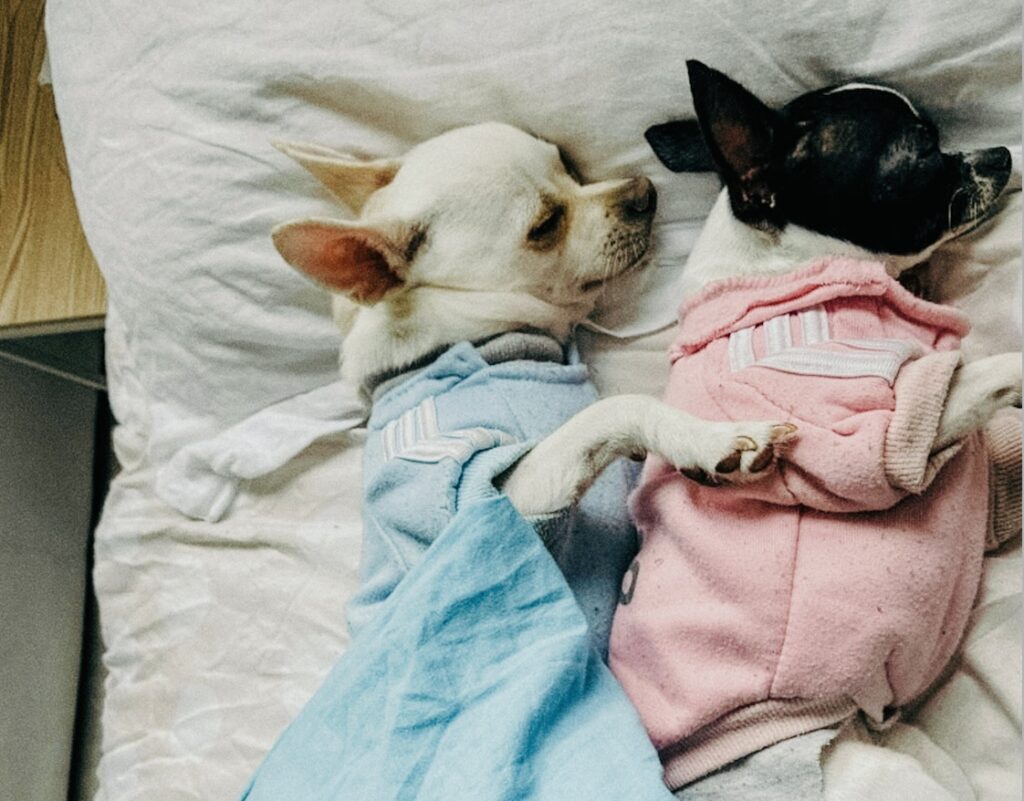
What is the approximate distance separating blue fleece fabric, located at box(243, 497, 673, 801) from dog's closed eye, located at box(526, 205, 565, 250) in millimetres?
434

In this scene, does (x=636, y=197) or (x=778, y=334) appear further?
(x=636, y=197)

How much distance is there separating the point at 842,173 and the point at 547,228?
0.42 metres

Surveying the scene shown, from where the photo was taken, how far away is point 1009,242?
3.79 feet

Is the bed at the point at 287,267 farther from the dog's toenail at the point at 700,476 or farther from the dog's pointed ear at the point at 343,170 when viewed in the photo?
the dog's toenail at the point at 700,476

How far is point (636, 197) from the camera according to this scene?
1361mm

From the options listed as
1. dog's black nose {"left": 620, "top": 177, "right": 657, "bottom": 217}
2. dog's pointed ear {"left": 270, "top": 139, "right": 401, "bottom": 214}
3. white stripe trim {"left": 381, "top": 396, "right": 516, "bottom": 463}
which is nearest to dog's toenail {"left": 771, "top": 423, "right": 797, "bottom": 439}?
white stripe trim {"left": 381, "top": 396, "right": 516, "bottom": 463}

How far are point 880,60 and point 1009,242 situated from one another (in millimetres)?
258

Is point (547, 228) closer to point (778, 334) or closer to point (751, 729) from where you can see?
point (778, 334)

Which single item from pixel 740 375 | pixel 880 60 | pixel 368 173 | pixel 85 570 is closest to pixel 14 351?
pixel 85 570

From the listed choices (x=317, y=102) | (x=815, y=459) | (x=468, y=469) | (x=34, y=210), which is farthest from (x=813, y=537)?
(x=34, y=210)

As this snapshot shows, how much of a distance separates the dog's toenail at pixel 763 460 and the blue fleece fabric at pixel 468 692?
0.27m

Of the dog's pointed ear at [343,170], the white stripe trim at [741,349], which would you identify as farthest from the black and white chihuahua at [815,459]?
the dog's pointed ear at [343,170]

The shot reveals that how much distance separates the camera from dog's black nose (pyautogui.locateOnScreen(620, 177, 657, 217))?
1.36 m

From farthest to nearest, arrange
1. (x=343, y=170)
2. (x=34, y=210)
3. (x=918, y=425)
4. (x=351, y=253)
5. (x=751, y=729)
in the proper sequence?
(x=34, y=210) → (x=343, y=170) → (x=351, y=253) → (x=751, y=729) → (x=918, y=425)
